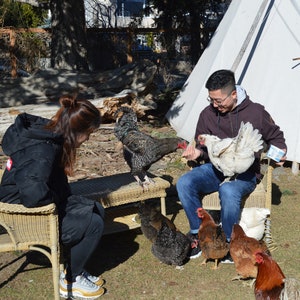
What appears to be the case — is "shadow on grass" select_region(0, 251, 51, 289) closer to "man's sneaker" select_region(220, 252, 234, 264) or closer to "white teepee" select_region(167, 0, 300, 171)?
"man's sneaker" select_region(220, 252, 234, 264)

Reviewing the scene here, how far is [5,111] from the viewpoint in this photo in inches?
342

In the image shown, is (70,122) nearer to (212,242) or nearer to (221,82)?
(221,82)

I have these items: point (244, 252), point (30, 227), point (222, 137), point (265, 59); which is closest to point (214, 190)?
point (222, 137)

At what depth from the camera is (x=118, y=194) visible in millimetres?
4562

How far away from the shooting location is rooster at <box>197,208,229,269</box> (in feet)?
13.9

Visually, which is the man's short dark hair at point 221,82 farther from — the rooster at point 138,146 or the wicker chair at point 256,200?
the wicker chair at point 256,200

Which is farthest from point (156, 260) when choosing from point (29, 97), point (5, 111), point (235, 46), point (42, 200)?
Result: point (29, 97)

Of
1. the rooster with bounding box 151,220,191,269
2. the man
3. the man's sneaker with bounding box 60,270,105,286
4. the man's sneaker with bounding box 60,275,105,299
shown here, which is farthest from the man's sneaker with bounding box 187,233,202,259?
the man's sneaker with bounding box 60,275,105,299

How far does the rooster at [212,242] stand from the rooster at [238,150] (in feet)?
1.65

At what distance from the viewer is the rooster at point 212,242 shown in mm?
4231

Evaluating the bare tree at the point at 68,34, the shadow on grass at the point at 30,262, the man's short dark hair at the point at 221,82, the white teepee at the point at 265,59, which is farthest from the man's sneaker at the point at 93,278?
the bare tree at the point at 68,34

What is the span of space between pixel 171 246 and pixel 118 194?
2.30 feet

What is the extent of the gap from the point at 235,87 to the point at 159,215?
1.36 metres

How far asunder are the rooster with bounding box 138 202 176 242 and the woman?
683 mm
